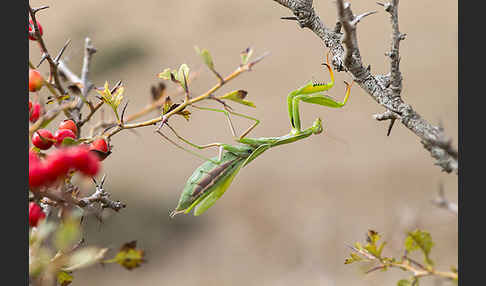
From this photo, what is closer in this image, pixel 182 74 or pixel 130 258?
pixel 130 258

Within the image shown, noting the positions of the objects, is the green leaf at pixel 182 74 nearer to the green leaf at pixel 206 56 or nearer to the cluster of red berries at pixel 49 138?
the green leaf at pixel 206 56

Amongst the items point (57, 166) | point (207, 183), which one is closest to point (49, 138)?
point (57, 166)

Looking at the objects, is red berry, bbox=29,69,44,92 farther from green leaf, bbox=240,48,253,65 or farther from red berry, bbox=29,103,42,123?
green leaf, bbox=240,48,253,65

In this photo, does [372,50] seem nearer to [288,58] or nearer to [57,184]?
[288,58]

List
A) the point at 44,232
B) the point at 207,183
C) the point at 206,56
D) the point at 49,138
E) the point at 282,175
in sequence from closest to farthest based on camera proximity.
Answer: the point at 44,232
the point at 206,56
the point at 49,138
the point at 207,183
the point at 282,175

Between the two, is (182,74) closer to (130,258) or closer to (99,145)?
(99,145)

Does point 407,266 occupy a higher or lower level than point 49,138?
lower

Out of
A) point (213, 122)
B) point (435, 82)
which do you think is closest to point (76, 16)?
point (213, 122)
